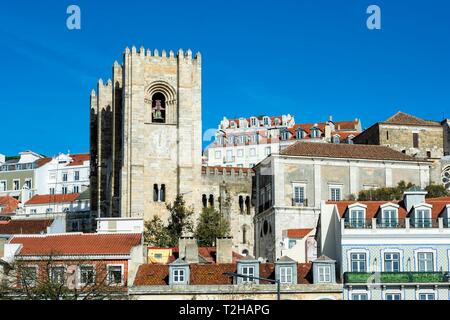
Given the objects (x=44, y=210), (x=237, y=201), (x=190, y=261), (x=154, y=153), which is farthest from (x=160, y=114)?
(x=190, y=261)

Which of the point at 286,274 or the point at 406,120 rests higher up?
the point at 406,120

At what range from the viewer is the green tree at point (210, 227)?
76.5 metres

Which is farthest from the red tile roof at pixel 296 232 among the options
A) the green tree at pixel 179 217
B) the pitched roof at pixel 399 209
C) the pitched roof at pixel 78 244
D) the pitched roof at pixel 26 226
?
the pitched roof at pixel 78 244

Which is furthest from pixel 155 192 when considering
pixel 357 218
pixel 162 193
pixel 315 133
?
pixel 315 133

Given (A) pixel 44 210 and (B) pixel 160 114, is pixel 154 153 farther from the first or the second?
(A) pixel 44 210

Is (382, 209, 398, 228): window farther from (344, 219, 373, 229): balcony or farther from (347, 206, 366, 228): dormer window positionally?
(347, 206, 366, 228): dormer window

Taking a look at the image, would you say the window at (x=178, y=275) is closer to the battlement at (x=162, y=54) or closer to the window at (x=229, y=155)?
the battlement at (x=162, y=54)

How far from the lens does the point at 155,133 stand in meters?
92.4

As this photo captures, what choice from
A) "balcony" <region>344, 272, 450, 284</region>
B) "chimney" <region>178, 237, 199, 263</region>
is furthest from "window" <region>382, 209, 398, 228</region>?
"chimney" <region>178, 237, 199, 263</region>

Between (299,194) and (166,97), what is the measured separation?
71.5 ft

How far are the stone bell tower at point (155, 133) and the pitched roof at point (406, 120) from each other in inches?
776

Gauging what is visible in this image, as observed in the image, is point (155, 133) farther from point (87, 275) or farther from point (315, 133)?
point (87, 275)

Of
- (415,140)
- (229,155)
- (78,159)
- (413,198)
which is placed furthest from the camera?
(78,159)

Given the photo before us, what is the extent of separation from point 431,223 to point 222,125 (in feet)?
343
